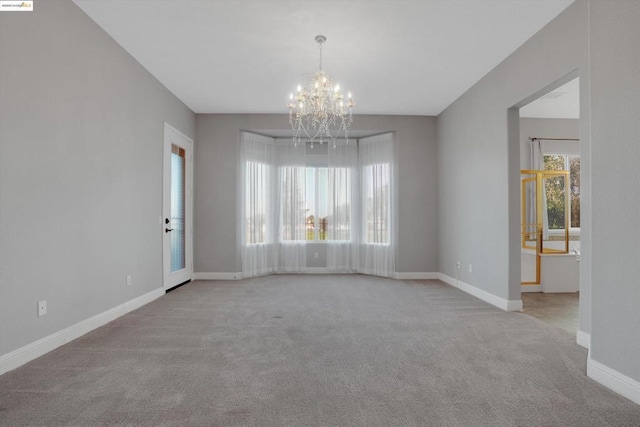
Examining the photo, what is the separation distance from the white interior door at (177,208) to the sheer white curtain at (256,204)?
0.92 meters

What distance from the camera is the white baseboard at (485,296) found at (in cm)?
426

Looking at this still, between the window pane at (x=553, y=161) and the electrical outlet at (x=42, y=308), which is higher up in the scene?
the window pane at (x=553, y=161)

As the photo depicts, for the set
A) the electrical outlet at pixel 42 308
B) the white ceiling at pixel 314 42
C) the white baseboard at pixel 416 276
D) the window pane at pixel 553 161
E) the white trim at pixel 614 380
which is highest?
the white ceiling at pixel 314 42

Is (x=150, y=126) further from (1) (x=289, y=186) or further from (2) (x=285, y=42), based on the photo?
(1) (x=289, y=186)

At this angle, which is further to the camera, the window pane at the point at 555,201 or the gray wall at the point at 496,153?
the window pane at the point at 555,201

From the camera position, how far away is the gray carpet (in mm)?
2008

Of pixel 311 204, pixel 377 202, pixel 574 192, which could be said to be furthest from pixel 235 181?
pixel 574 192

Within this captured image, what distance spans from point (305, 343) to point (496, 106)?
3721 mm

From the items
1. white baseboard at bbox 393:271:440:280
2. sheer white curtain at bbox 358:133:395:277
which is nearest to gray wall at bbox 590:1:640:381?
white baseboard at bbox 393:271:440:280

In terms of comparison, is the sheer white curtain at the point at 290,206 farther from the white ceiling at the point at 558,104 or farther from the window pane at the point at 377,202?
the white ceiling at the point at 558,104

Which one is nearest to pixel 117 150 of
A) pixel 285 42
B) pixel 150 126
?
pixel 150 126

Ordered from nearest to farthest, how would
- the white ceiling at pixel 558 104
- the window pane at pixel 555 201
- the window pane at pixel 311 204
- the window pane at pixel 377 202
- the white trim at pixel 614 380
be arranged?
the white trim at pixel 614 380 < the white ceiling at pixel 558 104 < the window pane at pixel 555 201 < the window pane at pixel 377 202 < the window pane at pixel 311 204

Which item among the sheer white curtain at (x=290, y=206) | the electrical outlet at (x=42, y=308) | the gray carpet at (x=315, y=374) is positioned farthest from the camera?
the sheer white curtain at (x=290, y=206)

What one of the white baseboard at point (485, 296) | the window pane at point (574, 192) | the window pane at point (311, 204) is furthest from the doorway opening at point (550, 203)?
the window pane at point (311, 204)
